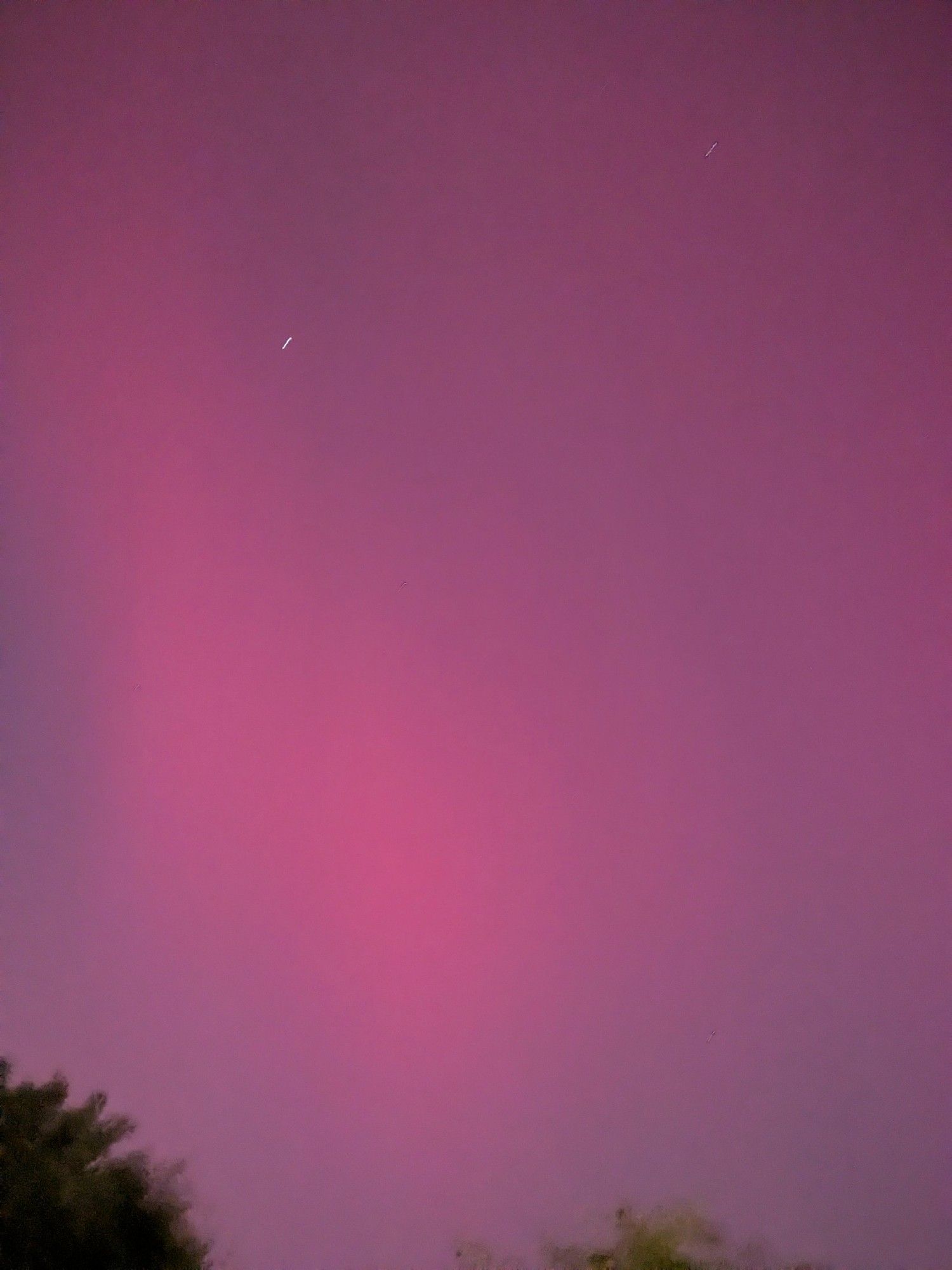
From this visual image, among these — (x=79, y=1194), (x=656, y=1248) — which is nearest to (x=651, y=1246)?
(x=656, y=1248)

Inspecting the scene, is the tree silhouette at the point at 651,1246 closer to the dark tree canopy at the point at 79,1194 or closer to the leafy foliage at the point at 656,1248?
the leafy foliage at the point at 656,1248

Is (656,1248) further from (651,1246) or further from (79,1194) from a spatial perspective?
(79,1194)

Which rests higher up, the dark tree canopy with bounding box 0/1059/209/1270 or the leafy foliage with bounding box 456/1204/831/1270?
the leafy foliage with bounding box 456/1204/831/1270

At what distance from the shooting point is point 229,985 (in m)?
2.11

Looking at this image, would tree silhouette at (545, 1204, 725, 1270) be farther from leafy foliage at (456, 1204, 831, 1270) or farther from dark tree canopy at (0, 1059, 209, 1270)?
dark tree canopy at (0, 1059, 209, 1270)

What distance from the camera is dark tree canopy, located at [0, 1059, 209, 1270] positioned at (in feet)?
6.32

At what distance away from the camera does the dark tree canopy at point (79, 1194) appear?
6.32 feet

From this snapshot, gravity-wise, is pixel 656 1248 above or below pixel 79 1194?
above

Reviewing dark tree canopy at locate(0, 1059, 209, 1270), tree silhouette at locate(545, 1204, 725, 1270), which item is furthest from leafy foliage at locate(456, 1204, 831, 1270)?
dark tree canopy at locate(0, 1059, 209, 1270)

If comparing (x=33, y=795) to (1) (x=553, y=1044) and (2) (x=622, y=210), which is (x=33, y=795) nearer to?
(1) (x=553, y=1044)

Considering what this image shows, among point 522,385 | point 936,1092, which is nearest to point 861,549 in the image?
point 522,385

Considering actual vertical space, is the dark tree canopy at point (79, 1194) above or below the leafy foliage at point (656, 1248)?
below

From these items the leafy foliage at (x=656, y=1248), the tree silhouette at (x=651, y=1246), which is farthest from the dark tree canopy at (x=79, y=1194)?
the tree silhouette at (x=651, y=1246)

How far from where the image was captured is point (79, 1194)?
196 cm
